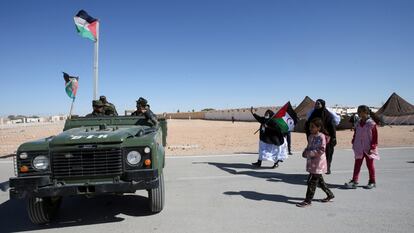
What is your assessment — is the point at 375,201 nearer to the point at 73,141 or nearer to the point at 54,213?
the point at 73,141

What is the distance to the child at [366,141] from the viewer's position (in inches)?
231

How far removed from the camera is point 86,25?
1389 cm

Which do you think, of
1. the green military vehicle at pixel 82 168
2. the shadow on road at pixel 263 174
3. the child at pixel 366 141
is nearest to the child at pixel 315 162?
the child at pixel 366 141

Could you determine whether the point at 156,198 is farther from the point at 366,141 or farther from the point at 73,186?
the point at 366,141

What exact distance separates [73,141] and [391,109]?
34.3m

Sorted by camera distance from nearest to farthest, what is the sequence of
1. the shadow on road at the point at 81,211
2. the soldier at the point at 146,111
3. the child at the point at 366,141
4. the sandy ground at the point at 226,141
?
the shadow on road at the point at 81,211, the child at the point at 366,141, the soldier at the point at 146,111, the sandy ground at the point at 226,141

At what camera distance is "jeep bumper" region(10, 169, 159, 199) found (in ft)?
13.3

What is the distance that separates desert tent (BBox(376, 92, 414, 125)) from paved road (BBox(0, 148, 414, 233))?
1093 inches

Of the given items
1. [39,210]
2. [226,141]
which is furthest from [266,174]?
[226,141]

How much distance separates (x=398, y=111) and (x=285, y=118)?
2834 centimetres

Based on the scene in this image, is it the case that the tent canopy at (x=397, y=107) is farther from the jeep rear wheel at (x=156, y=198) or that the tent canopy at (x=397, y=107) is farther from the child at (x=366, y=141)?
the jeep rear wheel at (x=156, y=198)

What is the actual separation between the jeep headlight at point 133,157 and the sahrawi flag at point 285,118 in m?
4.91

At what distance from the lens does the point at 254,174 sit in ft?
25.3

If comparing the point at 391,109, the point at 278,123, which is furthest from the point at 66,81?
the point at 391,109
